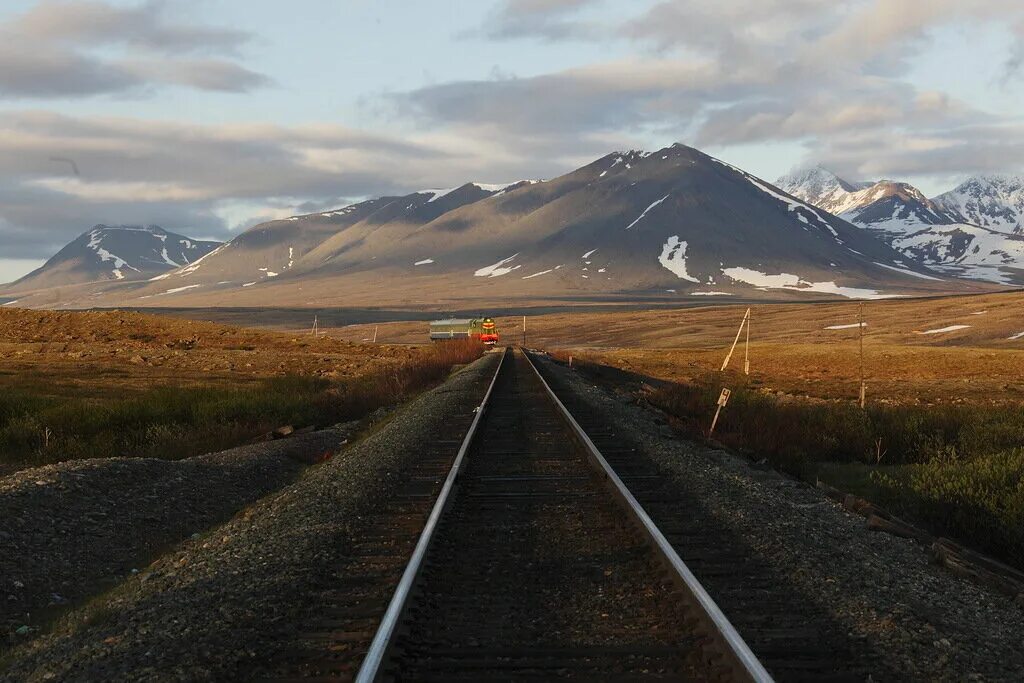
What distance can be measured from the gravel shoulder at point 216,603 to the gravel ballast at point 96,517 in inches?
34.2

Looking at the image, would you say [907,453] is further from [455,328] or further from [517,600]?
[455,328]

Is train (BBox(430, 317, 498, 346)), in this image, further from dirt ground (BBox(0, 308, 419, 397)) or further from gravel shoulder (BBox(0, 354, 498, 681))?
gravel shoulder (BBox(0, 354, 498, 681))

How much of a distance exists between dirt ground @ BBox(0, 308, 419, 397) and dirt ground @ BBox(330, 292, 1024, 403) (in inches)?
754

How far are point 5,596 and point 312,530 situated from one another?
2.84 meters

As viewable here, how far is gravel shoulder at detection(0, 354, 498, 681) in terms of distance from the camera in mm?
5574

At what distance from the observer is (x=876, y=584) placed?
7160 mm

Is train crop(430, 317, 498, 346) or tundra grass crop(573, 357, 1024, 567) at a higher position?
tundra grass crop(573, 357, 1024, 567)

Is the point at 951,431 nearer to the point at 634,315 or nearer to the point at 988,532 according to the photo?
the point at 988,532

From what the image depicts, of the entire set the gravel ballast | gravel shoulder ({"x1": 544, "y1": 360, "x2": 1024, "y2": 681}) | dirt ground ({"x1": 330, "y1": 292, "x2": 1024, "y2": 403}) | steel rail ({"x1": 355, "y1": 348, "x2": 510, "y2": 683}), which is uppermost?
steel rail ({"x1": 355, "y1": 348, "x2": 510, "y2": 683})

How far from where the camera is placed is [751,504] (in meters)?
10.3

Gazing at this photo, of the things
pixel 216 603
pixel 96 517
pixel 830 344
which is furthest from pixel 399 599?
pixel 830 344

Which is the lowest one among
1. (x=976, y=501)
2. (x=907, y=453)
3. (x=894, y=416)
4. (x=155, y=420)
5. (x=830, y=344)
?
(x=830, y=344)

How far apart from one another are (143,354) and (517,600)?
39.7 m

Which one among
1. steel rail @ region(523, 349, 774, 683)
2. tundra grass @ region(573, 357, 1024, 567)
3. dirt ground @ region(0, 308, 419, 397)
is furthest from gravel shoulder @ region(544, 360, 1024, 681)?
dirt ground @ region(0, 308, 419, 397)
